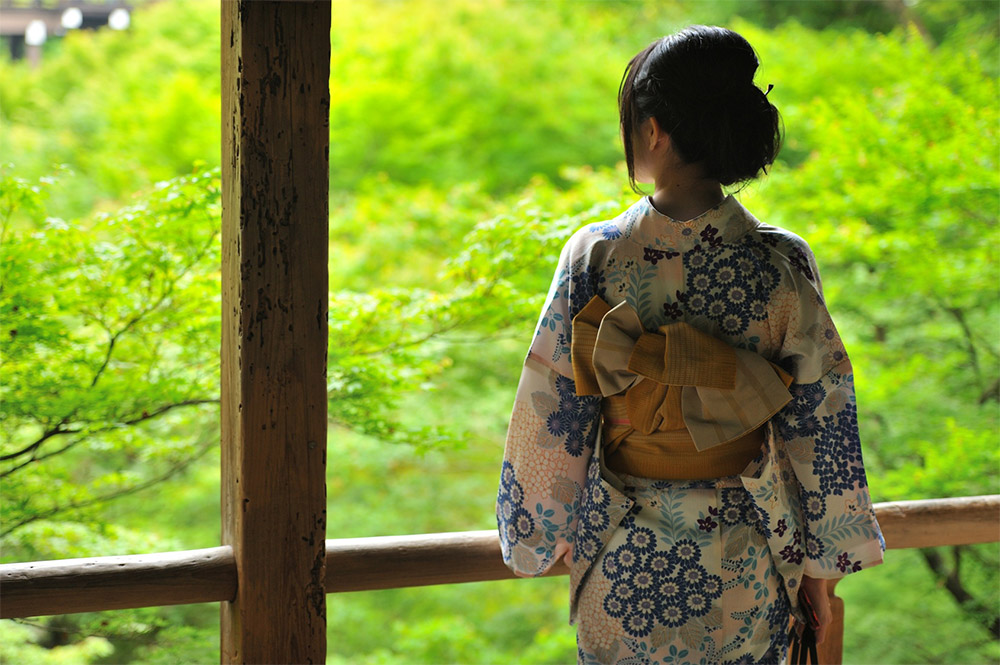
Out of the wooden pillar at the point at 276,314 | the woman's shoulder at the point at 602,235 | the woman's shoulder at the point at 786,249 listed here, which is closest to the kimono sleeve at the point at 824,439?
the woman's shoulder at the point at 786,249

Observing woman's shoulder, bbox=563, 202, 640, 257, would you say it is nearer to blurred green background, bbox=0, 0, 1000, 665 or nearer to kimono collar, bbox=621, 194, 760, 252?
kimono collar, bbox=621, 194, 760, 252

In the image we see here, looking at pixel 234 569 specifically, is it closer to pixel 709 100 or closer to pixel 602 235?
pixel 602 235

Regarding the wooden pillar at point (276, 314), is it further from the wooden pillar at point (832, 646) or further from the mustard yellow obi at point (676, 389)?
the wooden pillar at point (832, 646)

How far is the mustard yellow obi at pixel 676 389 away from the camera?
1.20 metres

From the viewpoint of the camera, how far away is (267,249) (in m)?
1.34

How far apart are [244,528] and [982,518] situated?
1621 mm

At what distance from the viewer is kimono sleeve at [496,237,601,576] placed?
1.30m

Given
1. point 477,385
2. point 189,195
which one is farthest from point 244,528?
point 477,385

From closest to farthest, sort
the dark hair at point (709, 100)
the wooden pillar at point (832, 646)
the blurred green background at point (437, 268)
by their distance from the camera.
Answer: the dark hair at point (709, 100), the wooden pillar at point (832, 646), the blurred green background at point (437, 268)

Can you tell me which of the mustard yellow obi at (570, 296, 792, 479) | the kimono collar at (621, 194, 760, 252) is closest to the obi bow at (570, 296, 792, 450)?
the mustard yellow obi at (570, 296, 792, 479)

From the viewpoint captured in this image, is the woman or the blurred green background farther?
the blurred green background

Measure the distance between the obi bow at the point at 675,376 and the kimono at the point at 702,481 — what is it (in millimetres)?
48

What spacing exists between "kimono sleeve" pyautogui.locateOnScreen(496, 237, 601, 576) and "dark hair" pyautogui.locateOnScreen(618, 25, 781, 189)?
0.25m

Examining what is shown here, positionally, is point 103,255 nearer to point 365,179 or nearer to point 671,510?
point 671,510
